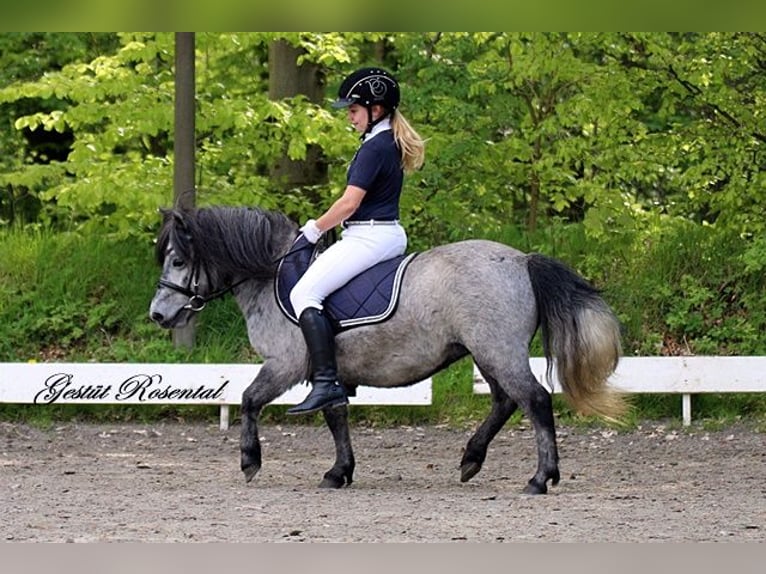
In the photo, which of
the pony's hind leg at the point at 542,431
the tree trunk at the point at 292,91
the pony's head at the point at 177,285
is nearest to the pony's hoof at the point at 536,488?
the pony's hind leg at the point at 542,431

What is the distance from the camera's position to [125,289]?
14672mm

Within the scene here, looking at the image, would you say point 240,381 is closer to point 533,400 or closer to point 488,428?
point 488,428

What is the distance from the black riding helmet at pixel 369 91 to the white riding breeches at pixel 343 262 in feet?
2.19

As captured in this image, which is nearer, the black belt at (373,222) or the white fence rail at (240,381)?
the black belt at (373,222)

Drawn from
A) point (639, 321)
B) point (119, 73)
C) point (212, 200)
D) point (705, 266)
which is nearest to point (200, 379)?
point (212, 200)

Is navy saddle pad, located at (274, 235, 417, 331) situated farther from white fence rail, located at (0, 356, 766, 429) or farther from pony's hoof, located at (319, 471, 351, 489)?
white fence rail, located at (0, 356, 766, 429)

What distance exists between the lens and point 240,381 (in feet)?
41.5

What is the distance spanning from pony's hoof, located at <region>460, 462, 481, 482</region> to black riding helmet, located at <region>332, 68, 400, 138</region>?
7.25ft

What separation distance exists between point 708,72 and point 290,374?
246 inches

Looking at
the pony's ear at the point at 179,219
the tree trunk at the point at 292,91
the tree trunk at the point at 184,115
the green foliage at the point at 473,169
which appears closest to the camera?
the pony's ear at the point at 179,219

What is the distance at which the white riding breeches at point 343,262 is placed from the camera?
8.75 meters

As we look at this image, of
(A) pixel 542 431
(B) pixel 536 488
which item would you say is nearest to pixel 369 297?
(A) pixel 542 431

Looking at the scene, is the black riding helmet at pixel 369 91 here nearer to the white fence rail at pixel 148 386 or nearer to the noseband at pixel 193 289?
the noseband at pixel 193 289

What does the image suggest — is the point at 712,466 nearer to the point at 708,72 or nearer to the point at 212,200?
the point at 708,72
